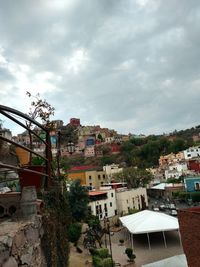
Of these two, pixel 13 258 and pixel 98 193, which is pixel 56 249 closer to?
pixel 13 258

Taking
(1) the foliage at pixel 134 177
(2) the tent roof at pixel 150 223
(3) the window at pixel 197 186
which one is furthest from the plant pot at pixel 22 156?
(3) the window at pixel 197 186

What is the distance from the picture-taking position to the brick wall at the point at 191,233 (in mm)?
10203

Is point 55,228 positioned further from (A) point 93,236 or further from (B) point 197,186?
(B) point 197,186

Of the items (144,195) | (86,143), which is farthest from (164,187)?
(86,143)

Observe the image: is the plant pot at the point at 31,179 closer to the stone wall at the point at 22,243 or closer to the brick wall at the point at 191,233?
the stone wall at the point at 22,243

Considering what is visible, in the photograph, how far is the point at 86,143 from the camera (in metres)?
117

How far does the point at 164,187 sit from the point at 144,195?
41.0 ft

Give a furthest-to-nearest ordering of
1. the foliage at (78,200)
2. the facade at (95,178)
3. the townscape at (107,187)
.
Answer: the facade at (95,178) < the foliage at (78,200) < the townscape at (107,187)

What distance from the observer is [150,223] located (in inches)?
1013

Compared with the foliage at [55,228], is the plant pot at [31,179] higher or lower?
higher

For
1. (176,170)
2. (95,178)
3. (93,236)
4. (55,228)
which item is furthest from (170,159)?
(55,228)

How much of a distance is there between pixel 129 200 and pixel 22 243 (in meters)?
40.2

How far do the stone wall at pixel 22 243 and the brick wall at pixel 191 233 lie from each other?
26.1 ft

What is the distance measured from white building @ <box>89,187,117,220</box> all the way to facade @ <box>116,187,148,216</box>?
818 millimetres
